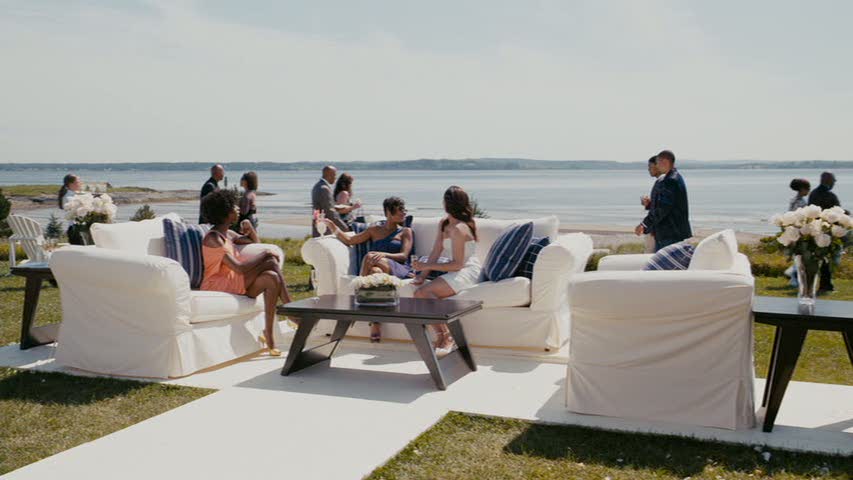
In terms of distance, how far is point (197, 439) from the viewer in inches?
155

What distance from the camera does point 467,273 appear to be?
6.11 meters

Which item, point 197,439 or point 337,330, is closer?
point 197,439

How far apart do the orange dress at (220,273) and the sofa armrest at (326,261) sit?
62 cm

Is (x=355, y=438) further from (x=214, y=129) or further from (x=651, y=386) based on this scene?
(x=214, y=129)

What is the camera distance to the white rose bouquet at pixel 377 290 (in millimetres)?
5176

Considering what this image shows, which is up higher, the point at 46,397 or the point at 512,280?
the point at 512,280

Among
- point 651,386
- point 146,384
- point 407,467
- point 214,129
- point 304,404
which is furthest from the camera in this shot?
point 214,129

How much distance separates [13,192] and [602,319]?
5413 cm

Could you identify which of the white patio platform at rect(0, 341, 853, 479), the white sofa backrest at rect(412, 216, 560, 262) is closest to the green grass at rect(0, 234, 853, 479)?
the white patio platform at rect(0, 341, 853, 479)

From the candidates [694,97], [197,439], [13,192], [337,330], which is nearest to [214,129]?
[337,330]

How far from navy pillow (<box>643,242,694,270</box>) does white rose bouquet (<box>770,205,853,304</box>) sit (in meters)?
0.65

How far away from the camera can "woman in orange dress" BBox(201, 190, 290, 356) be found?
19.0 ft

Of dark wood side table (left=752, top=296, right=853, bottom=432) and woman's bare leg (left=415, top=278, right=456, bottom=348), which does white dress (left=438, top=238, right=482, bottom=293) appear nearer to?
woman's bare leg (left=415, top=278, right=456, bottom=348)

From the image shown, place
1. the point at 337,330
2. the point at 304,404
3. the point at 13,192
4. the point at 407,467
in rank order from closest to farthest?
the point at 407,467, the point at 304,404, the point at 337,330, the point at 13,192
